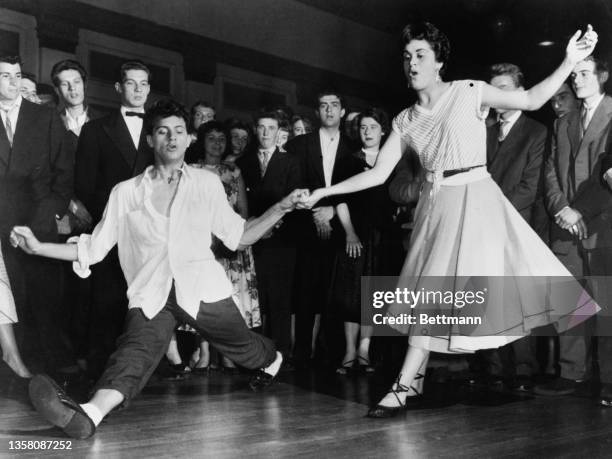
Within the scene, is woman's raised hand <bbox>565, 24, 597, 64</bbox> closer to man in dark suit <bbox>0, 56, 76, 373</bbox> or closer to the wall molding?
man in dark suit <bbox>0, 56, 76, 373</bbox>

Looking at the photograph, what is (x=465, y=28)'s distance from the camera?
6652 mm

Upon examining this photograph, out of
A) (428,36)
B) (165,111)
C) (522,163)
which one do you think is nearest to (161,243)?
(165,111)

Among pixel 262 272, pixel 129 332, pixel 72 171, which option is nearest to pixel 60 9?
pixel 72 171

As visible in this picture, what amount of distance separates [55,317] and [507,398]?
2.22m

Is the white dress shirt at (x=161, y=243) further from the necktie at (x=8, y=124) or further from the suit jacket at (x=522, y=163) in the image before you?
the suit jacket at (x=522, y=163)

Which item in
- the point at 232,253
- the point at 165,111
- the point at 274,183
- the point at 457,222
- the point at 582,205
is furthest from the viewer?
the point at 274,183

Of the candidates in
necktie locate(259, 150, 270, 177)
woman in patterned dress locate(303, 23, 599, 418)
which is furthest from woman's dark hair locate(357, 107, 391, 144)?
woman in patterned dress locate(303, 23, 599, 418)

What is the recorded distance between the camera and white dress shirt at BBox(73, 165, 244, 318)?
9.66 ft

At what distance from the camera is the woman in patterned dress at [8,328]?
11.3 feet

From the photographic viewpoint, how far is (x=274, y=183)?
4383 mm

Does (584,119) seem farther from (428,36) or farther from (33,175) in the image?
(33,175)

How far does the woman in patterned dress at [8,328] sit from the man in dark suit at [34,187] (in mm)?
229

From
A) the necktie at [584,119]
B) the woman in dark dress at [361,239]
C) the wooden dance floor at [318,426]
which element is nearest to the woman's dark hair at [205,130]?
the woman in dark dress at [361,239]

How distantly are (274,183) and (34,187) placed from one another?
135 cm
